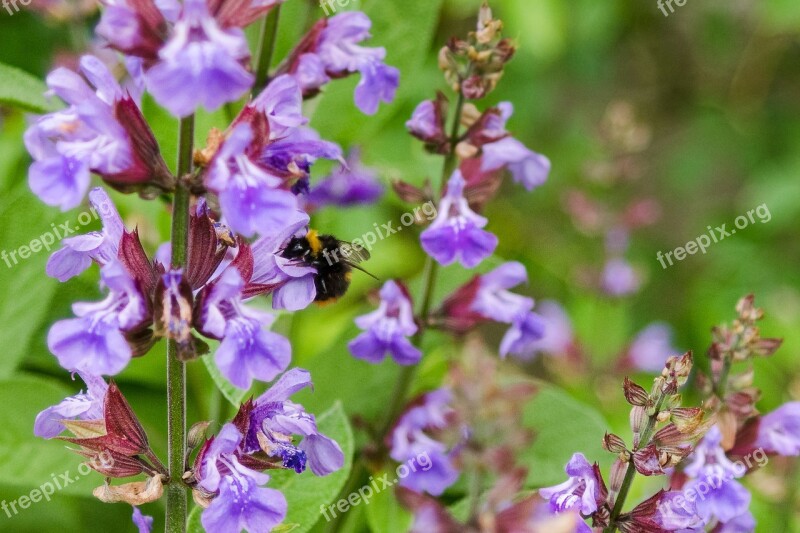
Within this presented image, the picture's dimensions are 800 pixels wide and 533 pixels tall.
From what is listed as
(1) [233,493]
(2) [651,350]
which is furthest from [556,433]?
(2) [651,350]

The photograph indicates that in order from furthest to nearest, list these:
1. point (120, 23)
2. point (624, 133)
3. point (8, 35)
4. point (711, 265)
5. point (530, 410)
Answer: point (711, 265)
point (8, 35)
point (624, 133)
point (530, 410)
point (120, 23)

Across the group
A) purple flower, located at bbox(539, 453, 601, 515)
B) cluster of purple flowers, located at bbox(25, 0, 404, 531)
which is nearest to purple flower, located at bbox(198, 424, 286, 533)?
cluster of purple flowers, located at bbox(25, 0, 404, 531)

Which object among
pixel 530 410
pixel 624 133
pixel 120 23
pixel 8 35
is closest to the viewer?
pixel 120 23

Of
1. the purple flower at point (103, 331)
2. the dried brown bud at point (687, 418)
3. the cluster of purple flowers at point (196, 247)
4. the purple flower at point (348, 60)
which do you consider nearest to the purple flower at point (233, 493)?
the cluster of purple flowers at point (196, 247)

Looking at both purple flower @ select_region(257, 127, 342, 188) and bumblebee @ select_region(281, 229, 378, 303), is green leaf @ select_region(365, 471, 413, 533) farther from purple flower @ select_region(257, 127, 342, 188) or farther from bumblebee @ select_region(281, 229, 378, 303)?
purple flower @ select_region(257, 127, 342, 188)

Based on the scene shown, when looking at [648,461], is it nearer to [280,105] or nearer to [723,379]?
[723,379]

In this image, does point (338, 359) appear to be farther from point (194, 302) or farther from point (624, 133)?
point (624, 133)

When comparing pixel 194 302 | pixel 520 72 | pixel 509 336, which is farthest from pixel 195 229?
pixel 520 72

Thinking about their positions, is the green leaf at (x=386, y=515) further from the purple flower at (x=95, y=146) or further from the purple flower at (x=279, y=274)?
the purple flower at (x=95, y=146)
